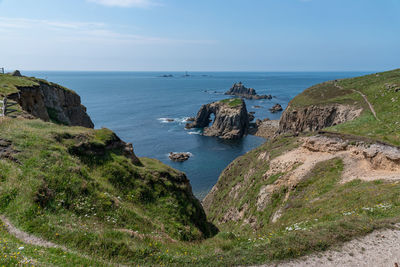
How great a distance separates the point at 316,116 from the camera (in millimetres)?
67875

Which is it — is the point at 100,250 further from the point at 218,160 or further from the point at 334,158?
the point at 218,160

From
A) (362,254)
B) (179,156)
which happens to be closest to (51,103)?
(179,156)

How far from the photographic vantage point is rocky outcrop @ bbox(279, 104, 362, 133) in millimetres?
58491

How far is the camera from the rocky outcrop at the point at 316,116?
2303 inches

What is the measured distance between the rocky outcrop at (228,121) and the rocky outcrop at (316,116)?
34432 millimetres

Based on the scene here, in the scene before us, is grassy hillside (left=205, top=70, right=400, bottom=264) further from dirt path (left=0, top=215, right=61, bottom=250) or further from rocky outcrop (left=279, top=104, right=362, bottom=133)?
dirt path (left=0, top=215, right=61, bottom=250)

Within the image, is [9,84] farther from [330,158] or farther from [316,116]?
[316,116]

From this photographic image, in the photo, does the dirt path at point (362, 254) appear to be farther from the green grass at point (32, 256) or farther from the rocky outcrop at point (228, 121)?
the rocky outcrop at point (228, 121)

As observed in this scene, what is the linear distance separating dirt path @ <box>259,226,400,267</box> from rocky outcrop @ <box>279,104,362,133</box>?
47.6m

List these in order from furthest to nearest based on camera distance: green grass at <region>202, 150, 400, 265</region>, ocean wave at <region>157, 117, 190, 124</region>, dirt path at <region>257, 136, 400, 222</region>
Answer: ocean wave at <region>157, 117, 190, 124</region> < dirt path at <region>257, 136, 400, 222</region> < green grass at <region>202, 150, 400, 265</region>

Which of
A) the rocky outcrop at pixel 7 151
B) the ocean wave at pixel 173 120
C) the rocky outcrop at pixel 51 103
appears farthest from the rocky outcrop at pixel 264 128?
the rocky outcrop at pixel 7 151

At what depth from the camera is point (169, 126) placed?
125 meters

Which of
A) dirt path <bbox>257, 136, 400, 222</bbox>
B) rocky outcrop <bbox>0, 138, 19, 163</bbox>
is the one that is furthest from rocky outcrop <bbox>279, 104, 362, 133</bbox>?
rocky outcrop <bbox>0, 138, 19, 163</bbox>

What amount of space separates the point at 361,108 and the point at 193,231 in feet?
173
